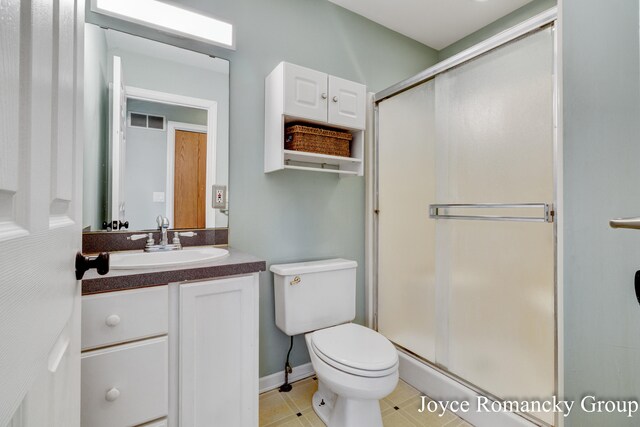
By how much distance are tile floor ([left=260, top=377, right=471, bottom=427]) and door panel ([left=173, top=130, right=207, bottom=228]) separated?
42.0 inches

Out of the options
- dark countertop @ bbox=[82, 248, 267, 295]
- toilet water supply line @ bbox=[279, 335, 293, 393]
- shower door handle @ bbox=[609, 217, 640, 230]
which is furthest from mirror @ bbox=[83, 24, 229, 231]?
shower door handle @ bbox=[609, 217, 640, 230]

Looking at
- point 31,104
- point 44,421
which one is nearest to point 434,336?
point 44,421

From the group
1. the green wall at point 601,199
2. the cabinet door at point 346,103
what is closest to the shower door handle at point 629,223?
the green wall at point 601,199

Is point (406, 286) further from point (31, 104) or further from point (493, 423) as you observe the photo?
point (31, 104)

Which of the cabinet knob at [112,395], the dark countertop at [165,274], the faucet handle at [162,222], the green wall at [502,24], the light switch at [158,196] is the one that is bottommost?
the cabinet knob at [112,395]

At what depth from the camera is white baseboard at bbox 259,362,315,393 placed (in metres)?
1.80

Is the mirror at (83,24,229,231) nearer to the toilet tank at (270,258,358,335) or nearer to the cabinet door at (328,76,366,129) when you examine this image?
the toilet tank at (270,258,358,335)

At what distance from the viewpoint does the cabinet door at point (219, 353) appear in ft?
3.81

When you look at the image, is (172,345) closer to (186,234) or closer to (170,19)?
(186,234)

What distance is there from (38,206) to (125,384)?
0.96 metres

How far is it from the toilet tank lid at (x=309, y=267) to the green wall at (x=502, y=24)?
6.58 feet

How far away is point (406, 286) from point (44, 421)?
1.81 metres

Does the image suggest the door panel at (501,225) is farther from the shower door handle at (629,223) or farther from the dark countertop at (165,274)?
the dark countertop at (165,274)

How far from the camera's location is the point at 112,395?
1.02 metres
